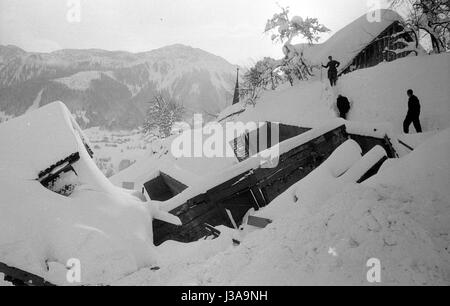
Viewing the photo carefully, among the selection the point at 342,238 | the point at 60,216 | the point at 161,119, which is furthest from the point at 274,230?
the point at 161,119

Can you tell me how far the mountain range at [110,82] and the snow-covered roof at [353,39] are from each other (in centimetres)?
5058

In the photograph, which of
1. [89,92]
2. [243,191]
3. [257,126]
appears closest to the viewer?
[243,191]

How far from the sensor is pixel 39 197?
152 inches

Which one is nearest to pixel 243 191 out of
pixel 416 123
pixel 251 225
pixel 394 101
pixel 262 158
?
pixel 262 158

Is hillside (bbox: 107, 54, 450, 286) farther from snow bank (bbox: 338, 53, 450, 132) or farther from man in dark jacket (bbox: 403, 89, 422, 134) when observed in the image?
snow bank (bbox: 338, 53, 450, 132)

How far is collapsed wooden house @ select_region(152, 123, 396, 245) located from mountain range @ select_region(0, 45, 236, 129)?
64.9 meters

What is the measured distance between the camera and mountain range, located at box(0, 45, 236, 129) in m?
84.6

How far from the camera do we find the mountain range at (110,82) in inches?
3332

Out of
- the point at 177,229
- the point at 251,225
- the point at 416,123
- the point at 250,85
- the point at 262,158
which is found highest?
the point at 250,85

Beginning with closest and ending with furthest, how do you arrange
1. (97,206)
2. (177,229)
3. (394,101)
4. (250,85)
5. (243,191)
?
(97,206) → (177,229) → (243,191) → (394,101) → (250,85)

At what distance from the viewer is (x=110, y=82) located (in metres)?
96.0
